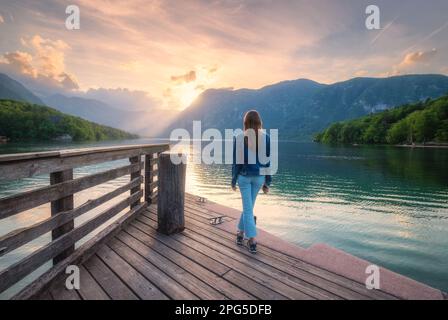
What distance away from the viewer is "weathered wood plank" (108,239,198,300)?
133 inches

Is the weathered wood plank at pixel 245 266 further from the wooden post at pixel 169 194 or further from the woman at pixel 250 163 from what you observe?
the woman at pixel 250 163

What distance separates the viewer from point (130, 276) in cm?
377

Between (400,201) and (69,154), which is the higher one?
(69,154)

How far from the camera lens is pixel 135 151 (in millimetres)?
6512

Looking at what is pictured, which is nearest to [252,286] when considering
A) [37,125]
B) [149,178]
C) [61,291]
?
[61,291]

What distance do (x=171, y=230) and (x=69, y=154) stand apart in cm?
267

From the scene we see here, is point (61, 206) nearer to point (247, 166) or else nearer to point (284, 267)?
point (247, 166)

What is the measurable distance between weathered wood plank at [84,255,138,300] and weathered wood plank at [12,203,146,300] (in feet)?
0.55

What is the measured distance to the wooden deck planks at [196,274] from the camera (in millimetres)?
3387

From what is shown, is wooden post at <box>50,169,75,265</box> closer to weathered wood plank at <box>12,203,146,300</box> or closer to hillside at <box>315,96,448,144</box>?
weathered wood plank at <box>12,203,146,300</box>

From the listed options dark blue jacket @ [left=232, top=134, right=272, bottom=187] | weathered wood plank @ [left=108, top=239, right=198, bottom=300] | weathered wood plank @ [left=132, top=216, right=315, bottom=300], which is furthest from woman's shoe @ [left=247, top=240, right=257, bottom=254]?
weathered wood plank @ [left=108, top=239, right=198, bottom=300]
